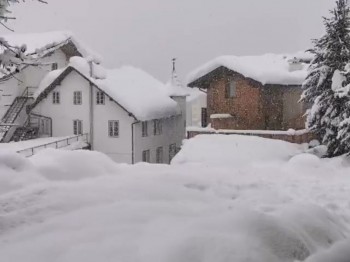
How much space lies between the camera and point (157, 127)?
2956cm

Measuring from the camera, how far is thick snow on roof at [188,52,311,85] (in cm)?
2323

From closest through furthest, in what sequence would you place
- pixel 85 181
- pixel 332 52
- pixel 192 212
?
pixel 192 212 < pixel 85 181 < pixel 332 52

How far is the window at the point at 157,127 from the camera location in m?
29.2

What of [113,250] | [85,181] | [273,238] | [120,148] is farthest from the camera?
[120,148]

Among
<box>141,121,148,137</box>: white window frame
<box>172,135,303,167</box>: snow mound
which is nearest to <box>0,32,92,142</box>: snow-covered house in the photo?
<box>141,121,148,137</box>: white window frame

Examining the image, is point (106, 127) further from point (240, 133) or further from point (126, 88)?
point (240, 133)

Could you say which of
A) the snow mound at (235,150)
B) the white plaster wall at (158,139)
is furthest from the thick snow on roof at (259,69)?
the white plaster wall at (158,139)

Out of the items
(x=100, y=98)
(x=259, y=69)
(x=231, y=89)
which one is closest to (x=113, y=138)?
(x=100, y=98)

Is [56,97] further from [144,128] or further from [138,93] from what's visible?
[144,128]

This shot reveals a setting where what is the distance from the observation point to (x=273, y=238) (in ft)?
13.7

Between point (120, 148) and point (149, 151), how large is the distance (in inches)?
77.3

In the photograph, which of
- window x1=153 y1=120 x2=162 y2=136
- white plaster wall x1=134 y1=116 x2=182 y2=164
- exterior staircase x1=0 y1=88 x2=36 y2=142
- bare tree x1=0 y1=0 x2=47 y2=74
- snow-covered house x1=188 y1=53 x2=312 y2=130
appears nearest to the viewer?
bare tree x1=0 y1=0 x2=47 y2=74

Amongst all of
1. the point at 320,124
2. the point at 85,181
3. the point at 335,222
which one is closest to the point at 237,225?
the point at 335,222

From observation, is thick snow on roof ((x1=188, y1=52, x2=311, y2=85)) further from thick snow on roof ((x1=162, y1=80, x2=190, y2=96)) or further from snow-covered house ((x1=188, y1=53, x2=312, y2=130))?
thick snow on roof ((x1=162, y1=80, x2=190, y2=96))
